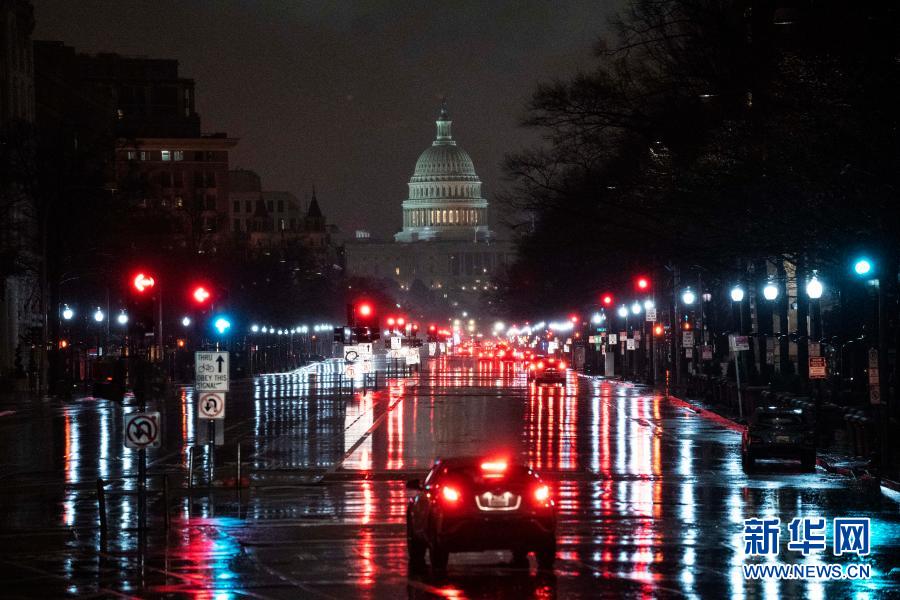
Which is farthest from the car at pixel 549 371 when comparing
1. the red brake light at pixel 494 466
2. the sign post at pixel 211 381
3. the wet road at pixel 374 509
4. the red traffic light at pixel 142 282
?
the red brake light at pixel 494 466

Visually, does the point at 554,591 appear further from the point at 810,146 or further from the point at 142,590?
the point at 810,146

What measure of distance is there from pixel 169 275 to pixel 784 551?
73.9 meters

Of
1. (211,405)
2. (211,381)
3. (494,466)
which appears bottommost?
(494,466)

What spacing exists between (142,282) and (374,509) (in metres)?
11.4

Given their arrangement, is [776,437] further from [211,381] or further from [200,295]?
[200,295]

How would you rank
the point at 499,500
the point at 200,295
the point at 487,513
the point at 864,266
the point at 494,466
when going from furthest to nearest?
the point at 200,295 < the point at 864,266 < the point at 494,466 < the point at 499,500 < the point at 487,513

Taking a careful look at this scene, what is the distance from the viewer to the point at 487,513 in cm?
1964

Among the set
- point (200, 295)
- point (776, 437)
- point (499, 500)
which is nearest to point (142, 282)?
point (200, 295)

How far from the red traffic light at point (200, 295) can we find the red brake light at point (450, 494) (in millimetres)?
20356

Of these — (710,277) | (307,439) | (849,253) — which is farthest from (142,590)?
(710,277)

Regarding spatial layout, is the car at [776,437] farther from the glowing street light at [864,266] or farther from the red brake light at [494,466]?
the red brake light at [494,466]

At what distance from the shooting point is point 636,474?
34812 mm

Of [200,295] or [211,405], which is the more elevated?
[200,295]

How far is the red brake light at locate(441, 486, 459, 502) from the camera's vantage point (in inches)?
774
